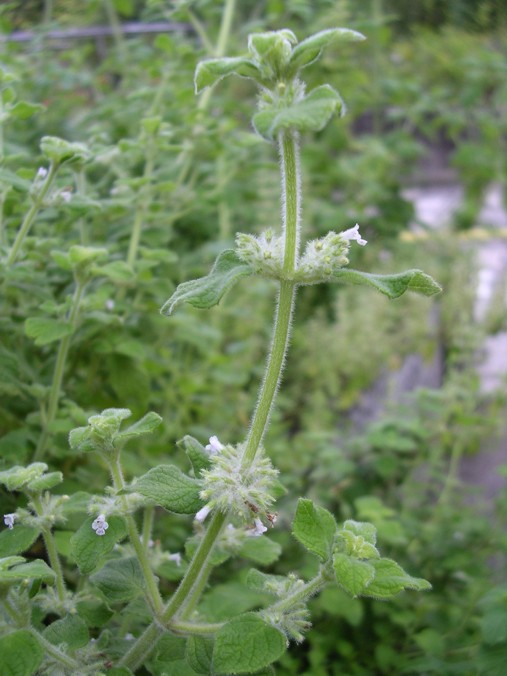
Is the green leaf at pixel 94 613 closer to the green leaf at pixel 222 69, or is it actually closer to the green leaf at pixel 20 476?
the green leaf at pixel 20 476

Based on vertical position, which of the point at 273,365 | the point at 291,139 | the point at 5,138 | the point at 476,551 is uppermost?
the point at 291,139

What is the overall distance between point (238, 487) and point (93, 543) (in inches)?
5.6

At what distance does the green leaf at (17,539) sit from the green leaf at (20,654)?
0.29 ft

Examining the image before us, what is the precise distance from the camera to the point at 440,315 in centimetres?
311

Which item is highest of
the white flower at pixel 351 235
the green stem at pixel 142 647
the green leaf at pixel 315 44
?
the green leaf at pixel 315 44

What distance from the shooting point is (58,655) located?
2.19 feet

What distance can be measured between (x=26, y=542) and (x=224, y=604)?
0.33 metres

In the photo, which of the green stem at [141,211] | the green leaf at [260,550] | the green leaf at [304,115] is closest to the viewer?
the green leaf at [304,115]

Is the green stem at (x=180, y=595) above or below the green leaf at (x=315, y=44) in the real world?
below

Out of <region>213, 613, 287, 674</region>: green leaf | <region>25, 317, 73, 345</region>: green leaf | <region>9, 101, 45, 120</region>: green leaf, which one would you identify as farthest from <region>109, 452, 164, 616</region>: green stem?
<region>9, 101, 45, 120</region>: green leaf

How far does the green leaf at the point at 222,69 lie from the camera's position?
570mm

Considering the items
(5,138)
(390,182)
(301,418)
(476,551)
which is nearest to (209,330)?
(5,138)

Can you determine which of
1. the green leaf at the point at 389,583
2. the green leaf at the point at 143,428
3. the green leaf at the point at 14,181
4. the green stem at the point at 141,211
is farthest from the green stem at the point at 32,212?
the green leaf at the point at 389,583

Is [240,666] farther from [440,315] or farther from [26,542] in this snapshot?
[440,315]
